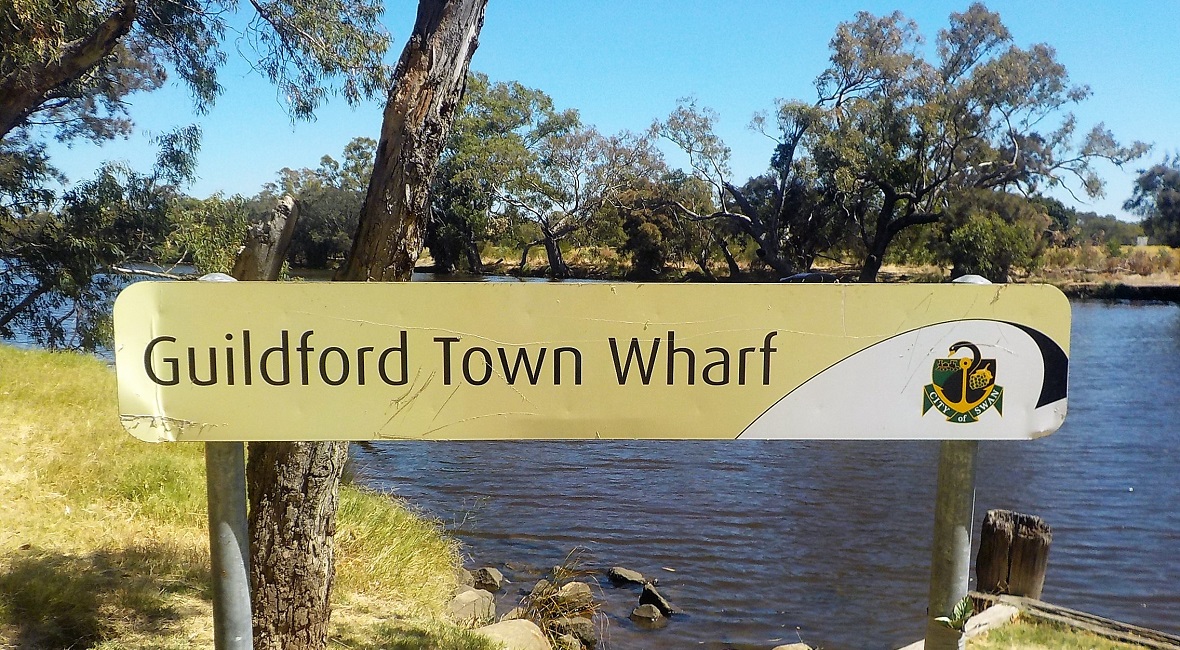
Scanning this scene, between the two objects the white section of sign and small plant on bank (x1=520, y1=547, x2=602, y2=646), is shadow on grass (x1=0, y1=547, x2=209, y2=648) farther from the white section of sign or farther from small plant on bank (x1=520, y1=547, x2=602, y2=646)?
the white section of sign

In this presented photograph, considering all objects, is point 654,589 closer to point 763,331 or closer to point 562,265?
point 763,331

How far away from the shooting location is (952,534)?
1.98 m

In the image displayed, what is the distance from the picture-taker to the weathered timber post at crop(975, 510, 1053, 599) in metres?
4.97

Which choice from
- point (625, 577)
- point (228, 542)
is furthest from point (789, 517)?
point (228, 542)

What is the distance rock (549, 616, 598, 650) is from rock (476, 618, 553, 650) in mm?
568

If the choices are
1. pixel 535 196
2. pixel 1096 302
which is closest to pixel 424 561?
pixel 535 196

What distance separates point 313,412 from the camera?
191cm

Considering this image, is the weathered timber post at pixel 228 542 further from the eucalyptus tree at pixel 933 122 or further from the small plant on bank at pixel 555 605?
the eucalyptus tree at pixel 933 122

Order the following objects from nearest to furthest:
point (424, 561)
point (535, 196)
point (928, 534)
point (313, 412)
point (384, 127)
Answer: point (313, 412) < point (384, 127) < point (424, 561) < point (928, 534) < point (535, 196)

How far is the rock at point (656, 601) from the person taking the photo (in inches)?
252

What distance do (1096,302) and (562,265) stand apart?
20.6 metres

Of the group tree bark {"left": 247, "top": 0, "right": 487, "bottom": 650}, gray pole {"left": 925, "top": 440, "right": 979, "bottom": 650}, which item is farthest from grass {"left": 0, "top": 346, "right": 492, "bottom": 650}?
gray pole {"left": 925, "top": 440, "right": 979, "bottom": 650}

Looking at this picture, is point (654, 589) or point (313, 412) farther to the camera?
point (654, 589)

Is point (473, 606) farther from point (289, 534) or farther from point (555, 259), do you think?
point (555, 259)
